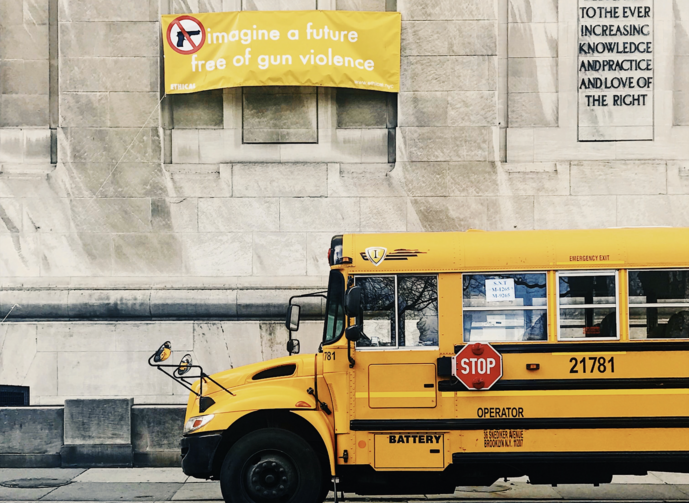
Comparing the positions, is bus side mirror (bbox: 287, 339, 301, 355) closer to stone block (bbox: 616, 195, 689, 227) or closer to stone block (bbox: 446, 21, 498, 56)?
stone block (bbox: 446, 21, 498, 56)

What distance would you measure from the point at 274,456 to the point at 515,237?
10.8ft

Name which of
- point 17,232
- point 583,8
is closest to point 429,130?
point 583,8

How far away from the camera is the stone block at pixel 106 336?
11.3m

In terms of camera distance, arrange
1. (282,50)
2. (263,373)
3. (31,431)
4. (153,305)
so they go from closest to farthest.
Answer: (263,373)
(31,431)
(153,305)
(282,50)

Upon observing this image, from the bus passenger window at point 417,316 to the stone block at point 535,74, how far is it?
5.69 meters

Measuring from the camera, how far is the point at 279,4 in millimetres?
11812

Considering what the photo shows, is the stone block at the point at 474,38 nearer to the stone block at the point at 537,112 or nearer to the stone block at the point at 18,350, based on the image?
the stone block at the point at 537,112

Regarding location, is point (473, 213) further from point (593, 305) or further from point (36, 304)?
point (36, 304)

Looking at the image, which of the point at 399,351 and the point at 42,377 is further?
the point at 42,377

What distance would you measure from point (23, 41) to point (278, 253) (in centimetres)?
528

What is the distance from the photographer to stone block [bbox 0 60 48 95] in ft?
39.0

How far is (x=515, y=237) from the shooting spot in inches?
300

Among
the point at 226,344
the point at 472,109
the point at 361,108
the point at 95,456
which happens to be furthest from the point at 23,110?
the point at 472,109

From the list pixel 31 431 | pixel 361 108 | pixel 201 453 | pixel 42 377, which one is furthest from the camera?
pixel 361 108
